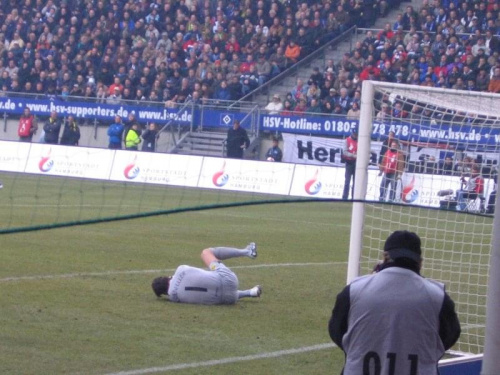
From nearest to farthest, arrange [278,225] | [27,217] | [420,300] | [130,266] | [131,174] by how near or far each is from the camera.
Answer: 1. [420,300]
2. [130,266]
3. [27,217]
4. [278,225]
5. [131,174]

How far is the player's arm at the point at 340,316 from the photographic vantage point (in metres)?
4.43

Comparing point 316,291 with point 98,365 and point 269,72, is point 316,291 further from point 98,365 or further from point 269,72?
point 269,72

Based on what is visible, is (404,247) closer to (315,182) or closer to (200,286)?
(200,286)

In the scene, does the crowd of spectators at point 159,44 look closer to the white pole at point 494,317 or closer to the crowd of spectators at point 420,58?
the crowd of spectators at point 420,58

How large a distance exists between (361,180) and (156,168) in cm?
1729

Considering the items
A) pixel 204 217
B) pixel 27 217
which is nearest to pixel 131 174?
pixel 204 217

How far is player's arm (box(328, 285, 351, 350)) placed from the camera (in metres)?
4.43

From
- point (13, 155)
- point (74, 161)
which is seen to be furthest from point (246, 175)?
point (13, 155)

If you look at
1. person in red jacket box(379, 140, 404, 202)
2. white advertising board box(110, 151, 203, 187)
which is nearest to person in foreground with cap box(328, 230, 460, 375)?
person in red jacket box(379, 140, 404, 202)

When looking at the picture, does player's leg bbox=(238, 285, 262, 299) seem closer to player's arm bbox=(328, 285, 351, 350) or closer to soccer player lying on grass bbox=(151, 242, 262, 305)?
soccer player lying on grass bbox=(151, 242, 262, 305)

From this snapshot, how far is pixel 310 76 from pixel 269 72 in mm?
1515

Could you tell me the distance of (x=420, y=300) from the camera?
4.36m

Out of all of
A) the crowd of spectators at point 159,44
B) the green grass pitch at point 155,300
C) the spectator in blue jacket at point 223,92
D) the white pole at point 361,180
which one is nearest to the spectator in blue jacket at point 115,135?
the crowd of spectators at point 159,44

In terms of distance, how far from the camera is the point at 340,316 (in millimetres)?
4457
